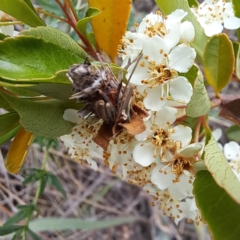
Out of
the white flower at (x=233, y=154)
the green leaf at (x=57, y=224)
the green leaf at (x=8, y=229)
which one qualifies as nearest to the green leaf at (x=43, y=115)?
the white flower at (x=233, y=154)

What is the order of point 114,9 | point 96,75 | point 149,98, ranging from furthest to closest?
1. point 114,9
2. point 149,98
3. point 96,75

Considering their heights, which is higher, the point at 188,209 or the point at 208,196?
the point at 208,196

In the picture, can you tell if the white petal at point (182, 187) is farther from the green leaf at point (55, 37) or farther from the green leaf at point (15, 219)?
the green leaf at point (15, 219)

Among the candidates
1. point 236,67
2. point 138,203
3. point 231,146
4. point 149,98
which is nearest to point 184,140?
point 149,98

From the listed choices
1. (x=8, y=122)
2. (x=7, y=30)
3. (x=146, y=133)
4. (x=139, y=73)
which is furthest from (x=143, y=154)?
(x=7, y=30)

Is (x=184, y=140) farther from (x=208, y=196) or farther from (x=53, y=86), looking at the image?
(x=53, y=86)

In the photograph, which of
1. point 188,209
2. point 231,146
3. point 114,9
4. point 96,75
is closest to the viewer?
point 96,75
